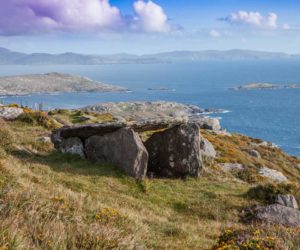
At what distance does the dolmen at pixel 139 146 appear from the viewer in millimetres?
20297

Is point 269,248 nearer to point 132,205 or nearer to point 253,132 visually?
point 132,205

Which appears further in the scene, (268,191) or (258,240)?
(268,191)

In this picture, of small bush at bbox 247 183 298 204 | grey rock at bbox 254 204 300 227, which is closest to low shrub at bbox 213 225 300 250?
grey rock at bbox 254 204 300 227

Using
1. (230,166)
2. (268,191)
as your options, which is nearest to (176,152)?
(268,191)

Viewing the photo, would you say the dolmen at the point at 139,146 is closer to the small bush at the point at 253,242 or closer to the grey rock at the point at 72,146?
the grey rock at the point at 72,146

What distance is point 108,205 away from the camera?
1375 centimetres

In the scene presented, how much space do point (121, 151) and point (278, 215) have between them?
328 inches

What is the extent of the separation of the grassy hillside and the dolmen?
0.71m

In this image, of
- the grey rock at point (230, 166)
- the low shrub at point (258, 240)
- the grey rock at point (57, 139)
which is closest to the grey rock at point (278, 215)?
the low shrub at point (258, 240)

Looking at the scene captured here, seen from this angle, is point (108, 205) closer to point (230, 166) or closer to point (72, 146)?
point (72, 146)

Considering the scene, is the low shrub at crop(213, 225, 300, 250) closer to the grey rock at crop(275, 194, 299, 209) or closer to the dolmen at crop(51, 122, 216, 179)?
the grey rock at crop(275, 194, 299, 209)

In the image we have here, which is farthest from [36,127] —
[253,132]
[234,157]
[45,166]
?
[253,132]

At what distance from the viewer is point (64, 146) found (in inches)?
871

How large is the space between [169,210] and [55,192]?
5.49 metres
